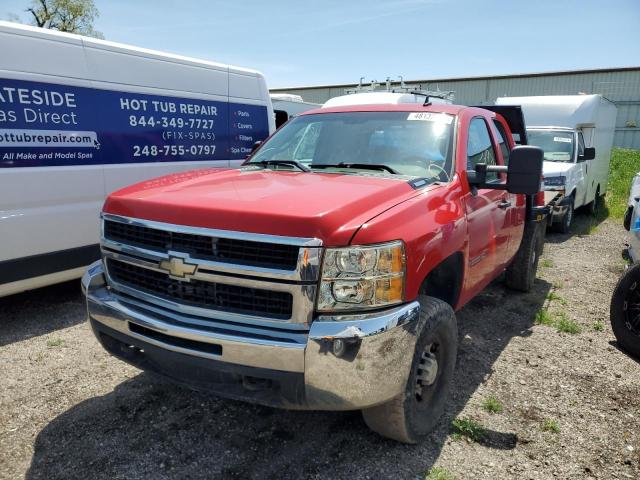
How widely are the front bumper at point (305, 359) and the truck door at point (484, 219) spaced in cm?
118

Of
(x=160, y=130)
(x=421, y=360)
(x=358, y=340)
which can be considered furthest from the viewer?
(x=160, y=130)

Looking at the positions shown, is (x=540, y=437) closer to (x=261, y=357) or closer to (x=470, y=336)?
(x=470, y=336)

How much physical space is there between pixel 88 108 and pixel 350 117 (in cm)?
265

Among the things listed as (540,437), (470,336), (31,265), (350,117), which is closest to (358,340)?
(540,437)

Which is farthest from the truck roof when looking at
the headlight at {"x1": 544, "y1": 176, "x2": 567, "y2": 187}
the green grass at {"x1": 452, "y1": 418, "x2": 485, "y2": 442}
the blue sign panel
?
the green grass at {"x1": 452, "y1": 418, "x2": 485, "y2": 442}

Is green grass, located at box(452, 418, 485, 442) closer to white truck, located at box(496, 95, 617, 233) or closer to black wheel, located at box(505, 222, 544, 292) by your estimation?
black wheel, located at box(505, 222, 544, 292)

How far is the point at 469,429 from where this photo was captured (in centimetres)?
297

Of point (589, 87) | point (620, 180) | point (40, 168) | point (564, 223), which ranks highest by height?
point (589, 87)

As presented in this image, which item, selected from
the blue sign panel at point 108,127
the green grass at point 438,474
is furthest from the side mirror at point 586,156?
the green grass at point 438,474

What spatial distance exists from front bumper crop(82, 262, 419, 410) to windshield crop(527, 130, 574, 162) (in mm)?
8318

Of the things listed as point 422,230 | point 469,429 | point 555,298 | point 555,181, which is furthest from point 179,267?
point 555,181

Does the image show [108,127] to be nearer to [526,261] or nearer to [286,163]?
[286,163]

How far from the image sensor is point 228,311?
8.02 ft

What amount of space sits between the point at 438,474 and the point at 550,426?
0.91 meters
